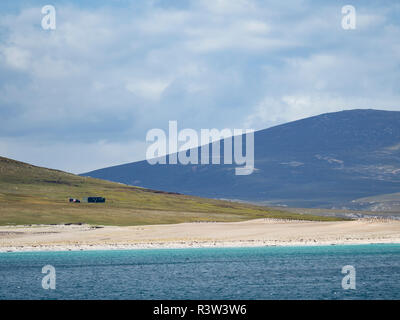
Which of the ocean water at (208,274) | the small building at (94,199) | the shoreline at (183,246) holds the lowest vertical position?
the ocean water at (208,274)

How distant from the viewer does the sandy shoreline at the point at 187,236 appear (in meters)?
106

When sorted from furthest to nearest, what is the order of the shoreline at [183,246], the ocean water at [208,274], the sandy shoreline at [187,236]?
1. the sandy shoreline at [187,236]
2. the shoreline at [183,246]
3. the ocean water at [208,274]

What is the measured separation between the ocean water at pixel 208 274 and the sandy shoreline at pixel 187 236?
35.2ft

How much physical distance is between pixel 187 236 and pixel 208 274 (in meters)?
53.8

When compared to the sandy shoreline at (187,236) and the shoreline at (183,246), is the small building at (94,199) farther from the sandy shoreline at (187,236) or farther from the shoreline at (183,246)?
the shoreline at (183,246)

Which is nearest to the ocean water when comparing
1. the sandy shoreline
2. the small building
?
the sandy shoreline

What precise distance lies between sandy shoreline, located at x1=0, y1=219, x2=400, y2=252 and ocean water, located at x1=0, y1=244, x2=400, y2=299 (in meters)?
10.7

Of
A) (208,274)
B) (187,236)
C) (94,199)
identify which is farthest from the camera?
(94,199)

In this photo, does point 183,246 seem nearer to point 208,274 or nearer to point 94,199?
point 208,274

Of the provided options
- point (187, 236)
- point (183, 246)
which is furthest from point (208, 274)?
point (187, 236)

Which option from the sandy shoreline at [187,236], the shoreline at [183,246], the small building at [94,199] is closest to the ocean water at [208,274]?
the shoreline at [183,246]

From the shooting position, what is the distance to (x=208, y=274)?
64312 mm
